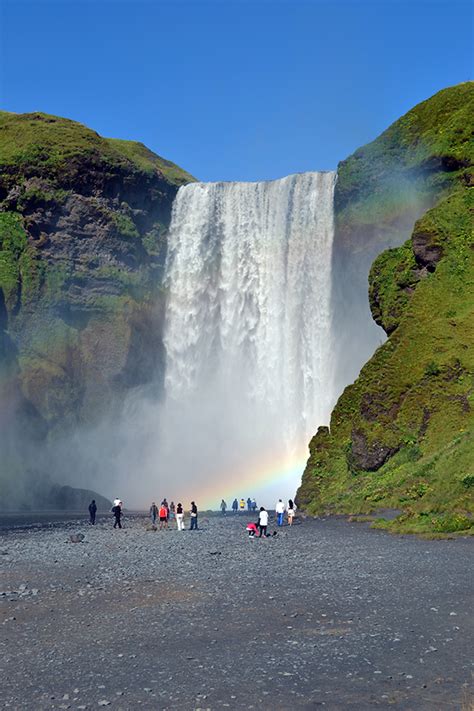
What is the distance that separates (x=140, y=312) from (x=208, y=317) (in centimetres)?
777

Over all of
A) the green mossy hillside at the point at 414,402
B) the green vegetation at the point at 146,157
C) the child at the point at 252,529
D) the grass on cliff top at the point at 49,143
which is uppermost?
the green vegetation at the point at 146,157

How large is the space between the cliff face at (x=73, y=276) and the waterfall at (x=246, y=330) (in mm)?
3822

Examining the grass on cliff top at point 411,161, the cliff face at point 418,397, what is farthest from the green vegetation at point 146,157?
the cliff face at point 418,397

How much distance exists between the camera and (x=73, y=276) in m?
85.8

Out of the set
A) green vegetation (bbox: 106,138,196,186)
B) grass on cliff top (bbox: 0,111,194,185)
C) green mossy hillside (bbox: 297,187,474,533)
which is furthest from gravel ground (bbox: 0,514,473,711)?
green vegetation (bbox: 106,138,196,186)

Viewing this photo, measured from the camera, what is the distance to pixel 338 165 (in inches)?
3167

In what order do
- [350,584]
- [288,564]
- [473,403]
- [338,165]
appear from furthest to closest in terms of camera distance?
[338,165] → [473,403] → [288,564] → [350,584]

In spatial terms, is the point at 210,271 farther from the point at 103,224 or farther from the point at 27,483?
the point at 27,483

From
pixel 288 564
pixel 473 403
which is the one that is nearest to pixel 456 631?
pixel 288 564

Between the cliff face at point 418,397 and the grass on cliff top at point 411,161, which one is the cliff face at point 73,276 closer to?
the grass on cliff top at point 411,161

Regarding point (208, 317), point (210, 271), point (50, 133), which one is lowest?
point (208, 317)

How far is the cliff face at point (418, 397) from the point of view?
36094 mm

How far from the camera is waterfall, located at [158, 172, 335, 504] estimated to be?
78250 mm

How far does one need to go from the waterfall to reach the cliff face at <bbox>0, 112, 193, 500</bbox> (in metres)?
3.82
